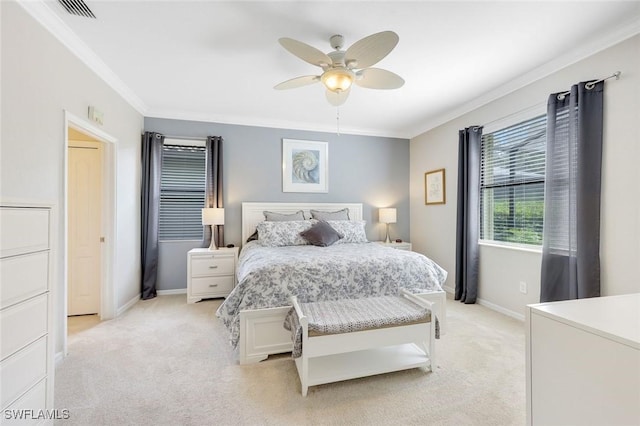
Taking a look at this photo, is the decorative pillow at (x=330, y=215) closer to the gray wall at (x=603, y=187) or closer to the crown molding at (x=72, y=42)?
the gray wall at (x=603, y=187)

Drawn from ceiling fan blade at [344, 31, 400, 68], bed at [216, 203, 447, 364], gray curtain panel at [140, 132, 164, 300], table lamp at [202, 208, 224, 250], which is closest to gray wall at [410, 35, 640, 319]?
bed at [216, 203, 447, 364]

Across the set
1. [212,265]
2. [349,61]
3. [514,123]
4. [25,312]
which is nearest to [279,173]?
[212,265]

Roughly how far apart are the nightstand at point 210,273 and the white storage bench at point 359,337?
6.21 feet

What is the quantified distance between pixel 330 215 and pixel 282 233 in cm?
94

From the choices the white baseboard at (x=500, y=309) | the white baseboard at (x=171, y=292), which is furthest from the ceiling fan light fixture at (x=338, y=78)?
the white baseboard at (x=171, y=292)

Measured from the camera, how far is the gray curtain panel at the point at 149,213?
3702 mm

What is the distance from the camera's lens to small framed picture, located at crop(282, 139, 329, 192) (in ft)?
14.4

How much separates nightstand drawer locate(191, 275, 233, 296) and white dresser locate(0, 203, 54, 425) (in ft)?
7.21

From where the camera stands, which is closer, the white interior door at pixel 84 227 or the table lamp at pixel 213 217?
the white interior door at pixel 84 227

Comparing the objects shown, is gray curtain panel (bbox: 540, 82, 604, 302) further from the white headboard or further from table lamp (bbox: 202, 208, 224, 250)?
table lamp (bbox: 202, 208, 224, 250)

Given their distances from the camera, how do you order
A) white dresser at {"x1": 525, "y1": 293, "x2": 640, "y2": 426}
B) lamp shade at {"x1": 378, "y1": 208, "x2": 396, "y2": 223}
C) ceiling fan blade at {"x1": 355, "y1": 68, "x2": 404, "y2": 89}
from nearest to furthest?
white dresser at {"x1": 525, "y1": 293, "x2": 640, "y2": 426} < ceiling fan blade at {"x1": 355, "y1": 68, "x2": 404, "y2": 89} < lamp shade at {"x1": 378, "y1": 208, "x2": 396, "y2": 223}

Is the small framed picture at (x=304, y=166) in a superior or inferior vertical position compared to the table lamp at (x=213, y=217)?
superior

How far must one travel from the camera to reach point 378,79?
2.35 metres

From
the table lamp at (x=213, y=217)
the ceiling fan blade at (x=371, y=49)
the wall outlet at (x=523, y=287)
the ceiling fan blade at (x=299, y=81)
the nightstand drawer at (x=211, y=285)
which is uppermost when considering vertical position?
the ceiling fan blade at (x=371, y=49)
